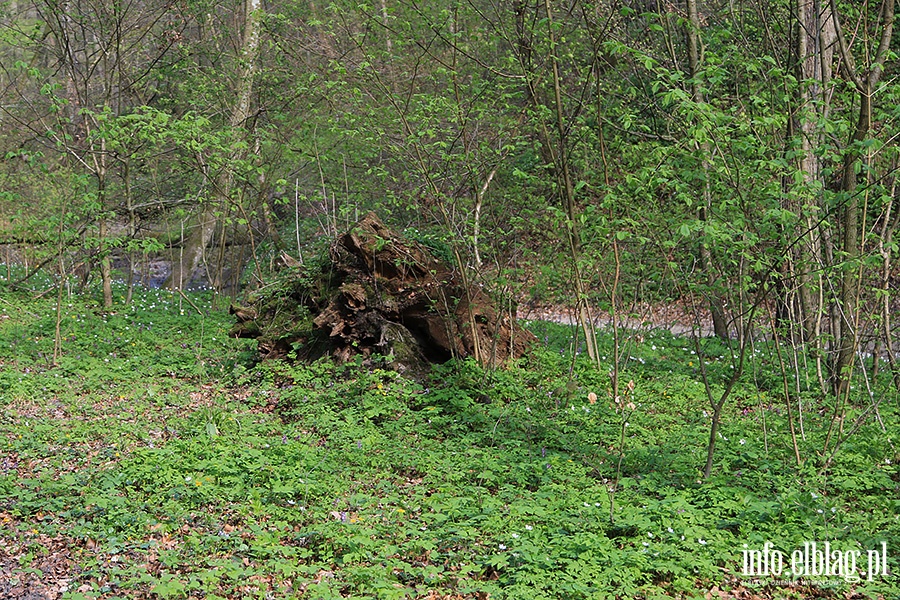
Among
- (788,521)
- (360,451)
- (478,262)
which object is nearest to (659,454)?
(788,521)

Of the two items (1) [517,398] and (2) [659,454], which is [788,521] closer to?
(2) [659,454]

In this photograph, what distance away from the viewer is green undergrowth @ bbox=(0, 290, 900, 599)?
394 centimetres

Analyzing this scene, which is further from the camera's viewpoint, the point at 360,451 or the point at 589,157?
the point at 589,157

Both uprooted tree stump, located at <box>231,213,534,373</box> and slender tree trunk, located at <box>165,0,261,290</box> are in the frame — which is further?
slender tree trunk, located at <box>165,0,261,290</box>

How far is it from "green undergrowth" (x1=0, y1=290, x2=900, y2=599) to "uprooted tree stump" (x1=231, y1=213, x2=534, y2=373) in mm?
330

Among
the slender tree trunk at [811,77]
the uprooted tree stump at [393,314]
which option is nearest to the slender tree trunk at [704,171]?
the slender tree trunk at [811,77]

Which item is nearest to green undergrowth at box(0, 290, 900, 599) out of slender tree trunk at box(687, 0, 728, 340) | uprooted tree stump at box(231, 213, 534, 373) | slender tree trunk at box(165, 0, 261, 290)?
uprooted tree stump at box(231, 213, 534, 373)

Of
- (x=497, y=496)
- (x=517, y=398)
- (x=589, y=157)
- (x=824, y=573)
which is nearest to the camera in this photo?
(x=824, y=573)

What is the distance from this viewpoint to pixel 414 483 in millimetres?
5363

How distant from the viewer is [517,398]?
7.07m

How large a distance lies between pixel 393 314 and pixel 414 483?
2.83 metres

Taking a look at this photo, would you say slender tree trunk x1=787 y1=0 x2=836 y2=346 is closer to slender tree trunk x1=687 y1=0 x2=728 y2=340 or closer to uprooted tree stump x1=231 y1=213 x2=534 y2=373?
slender tree trunk x1=687 y1=0 x2=728 y2=340

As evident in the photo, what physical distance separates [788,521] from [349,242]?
4.93m

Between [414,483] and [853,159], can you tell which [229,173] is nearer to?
[414,483]
